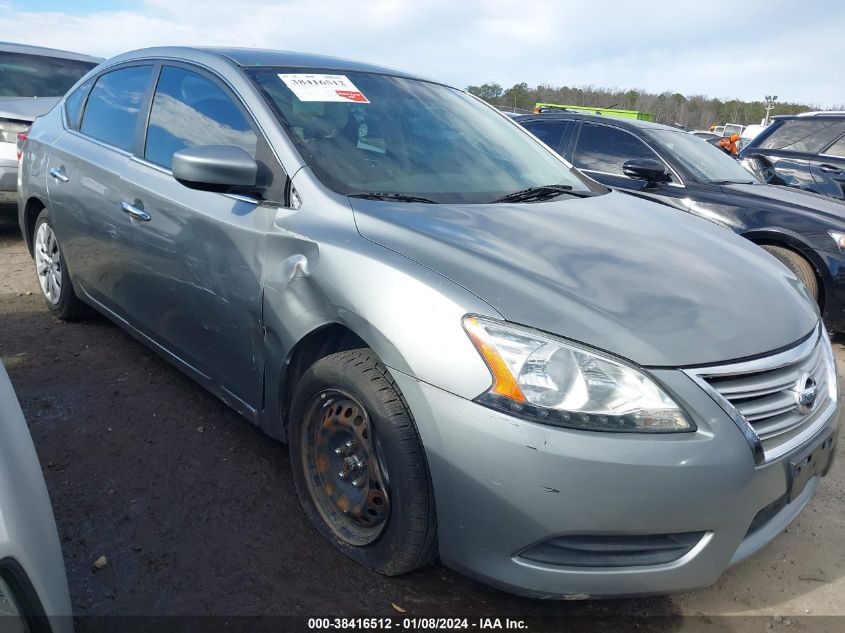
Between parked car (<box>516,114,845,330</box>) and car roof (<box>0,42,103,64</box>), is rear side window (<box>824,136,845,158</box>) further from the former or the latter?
car roof (<box>0,42,103,64</box>)

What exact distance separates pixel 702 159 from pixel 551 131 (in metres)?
1.33

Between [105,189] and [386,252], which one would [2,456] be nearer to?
[386,252]

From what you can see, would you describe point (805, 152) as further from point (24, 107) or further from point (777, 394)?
point (24, 107)

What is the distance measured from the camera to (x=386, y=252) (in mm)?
2053

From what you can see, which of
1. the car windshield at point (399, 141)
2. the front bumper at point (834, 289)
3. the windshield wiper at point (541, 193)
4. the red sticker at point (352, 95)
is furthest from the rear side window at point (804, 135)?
the red sticker at point (352, 95)

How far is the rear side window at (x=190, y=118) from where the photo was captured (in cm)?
267

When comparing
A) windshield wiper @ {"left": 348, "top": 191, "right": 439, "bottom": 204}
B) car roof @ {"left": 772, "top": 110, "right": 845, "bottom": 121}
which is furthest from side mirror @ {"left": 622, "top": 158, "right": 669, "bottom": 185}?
car roof @ {"left": 772, "top": 110, "right": 845, "bottom": 121}

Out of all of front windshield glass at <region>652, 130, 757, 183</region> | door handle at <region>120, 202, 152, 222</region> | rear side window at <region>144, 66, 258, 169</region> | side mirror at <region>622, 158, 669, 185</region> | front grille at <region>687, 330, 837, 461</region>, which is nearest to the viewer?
front grille at <region>687, 330, 837, 461</region>

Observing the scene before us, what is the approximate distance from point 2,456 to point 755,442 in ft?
5.68

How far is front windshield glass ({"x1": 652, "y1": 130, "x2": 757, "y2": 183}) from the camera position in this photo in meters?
5.48

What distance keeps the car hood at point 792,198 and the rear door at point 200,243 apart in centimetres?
400

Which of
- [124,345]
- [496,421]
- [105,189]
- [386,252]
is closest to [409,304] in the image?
[386,252]

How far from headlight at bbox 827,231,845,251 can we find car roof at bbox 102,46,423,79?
125 inches

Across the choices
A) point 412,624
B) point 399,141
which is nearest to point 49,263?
point 399,141
